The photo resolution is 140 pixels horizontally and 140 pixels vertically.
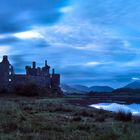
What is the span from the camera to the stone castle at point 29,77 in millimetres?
63812

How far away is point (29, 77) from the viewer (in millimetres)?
65688

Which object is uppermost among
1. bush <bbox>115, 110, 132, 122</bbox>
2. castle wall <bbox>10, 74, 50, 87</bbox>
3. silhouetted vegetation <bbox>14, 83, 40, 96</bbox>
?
castle wall <bbox>10, 74, 50, 87</bbox>

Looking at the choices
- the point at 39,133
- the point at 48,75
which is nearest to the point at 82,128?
the point at 39,133

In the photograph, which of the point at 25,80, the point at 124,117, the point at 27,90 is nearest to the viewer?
the point at 124,117

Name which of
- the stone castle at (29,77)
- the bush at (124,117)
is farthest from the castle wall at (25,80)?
the bush at (124,117)

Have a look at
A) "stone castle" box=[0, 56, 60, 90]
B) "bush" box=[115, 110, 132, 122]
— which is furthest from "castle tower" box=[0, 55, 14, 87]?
"bush" box=[115, 110, 132, 122]

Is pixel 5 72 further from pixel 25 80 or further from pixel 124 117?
pixel 124 117

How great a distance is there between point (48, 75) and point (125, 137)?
59370mm

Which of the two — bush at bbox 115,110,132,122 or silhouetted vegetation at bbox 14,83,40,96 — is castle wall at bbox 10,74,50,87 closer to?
silhouetted vegetation at bbox 14,83,40,96

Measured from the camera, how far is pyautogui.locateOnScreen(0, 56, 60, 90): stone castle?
6381cm

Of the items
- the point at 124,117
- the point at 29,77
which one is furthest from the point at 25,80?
the point at 124,117

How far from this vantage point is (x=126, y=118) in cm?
2078

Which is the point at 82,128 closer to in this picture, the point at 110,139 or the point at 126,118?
the point at 110,139

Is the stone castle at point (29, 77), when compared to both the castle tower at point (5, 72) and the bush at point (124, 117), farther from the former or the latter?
the bush at point (124, 117)
